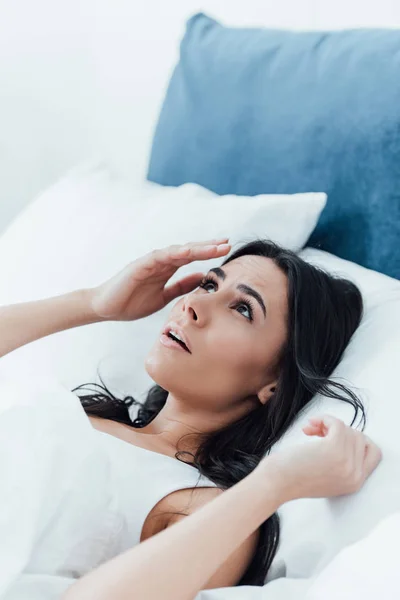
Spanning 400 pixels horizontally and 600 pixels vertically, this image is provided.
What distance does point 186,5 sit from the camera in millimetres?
2246

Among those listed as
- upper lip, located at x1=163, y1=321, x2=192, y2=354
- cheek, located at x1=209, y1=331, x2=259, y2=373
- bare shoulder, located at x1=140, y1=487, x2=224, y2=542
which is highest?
upper lip, located at x1=163, y1=321, x2=192, y2=354

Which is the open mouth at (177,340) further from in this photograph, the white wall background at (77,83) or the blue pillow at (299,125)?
the white wall background at (77,83)

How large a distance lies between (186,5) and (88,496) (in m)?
1.63

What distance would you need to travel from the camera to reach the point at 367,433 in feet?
3.43

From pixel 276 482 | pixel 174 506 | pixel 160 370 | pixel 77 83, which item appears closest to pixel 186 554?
pixel 276 482

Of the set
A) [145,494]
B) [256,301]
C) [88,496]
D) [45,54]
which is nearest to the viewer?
[88,496]

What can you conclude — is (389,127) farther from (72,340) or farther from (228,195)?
(72,340)

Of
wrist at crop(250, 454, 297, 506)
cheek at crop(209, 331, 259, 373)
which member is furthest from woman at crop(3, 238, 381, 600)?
wrist at crop(250, 454, 297, 506)

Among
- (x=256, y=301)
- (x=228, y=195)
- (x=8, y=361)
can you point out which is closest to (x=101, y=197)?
(x=228, y=195)

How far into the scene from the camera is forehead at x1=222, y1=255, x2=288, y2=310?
1.27 meters

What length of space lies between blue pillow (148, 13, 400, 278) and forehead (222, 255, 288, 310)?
0.65 feet

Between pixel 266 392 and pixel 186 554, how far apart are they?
0.47 meters

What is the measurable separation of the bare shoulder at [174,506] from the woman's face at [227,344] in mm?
164

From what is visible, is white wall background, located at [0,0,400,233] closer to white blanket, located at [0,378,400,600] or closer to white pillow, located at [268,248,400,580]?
white pillow, located at [268,248,400,580]
